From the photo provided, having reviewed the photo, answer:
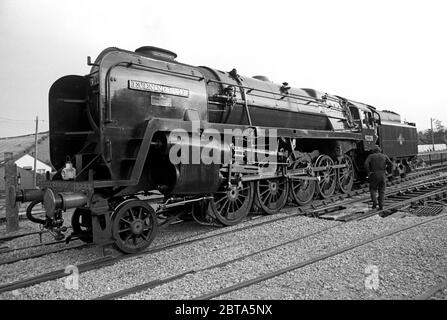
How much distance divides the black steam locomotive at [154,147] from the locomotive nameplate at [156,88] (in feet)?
0.06

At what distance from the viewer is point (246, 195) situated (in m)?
7.86

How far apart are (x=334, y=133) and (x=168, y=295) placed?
7.59 m

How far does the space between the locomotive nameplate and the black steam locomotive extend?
0.02 m

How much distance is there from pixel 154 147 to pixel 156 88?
100 cm

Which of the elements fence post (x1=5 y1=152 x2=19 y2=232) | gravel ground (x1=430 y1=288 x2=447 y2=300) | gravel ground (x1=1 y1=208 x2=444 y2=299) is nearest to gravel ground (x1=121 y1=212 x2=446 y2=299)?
gravel ground (x1=1 y1=208 x2=444 y2=299)

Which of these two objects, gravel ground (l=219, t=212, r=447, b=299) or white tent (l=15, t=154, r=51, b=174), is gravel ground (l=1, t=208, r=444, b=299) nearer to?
gravel ground (l=219, t=212, r=447, b=299)

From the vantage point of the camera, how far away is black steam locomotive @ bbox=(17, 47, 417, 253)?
209 inches

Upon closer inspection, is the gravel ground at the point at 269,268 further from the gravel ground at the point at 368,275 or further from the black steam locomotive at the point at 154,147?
the black steam locomotive at the point at 154,147

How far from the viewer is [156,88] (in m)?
5.90

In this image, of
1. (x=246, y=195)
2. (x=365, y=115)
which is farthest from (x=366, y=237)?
(x=365, y=115)

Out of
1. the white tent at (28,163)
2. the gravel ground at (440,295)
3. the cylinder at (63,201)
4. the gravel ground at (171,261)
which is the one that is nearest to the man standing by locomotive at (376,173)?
the gravel ground at (171,261)

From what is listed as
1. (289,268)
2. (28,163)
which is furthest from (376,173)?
(28,163)

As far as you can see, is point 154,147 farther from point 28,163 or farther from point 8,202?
point 28,163
